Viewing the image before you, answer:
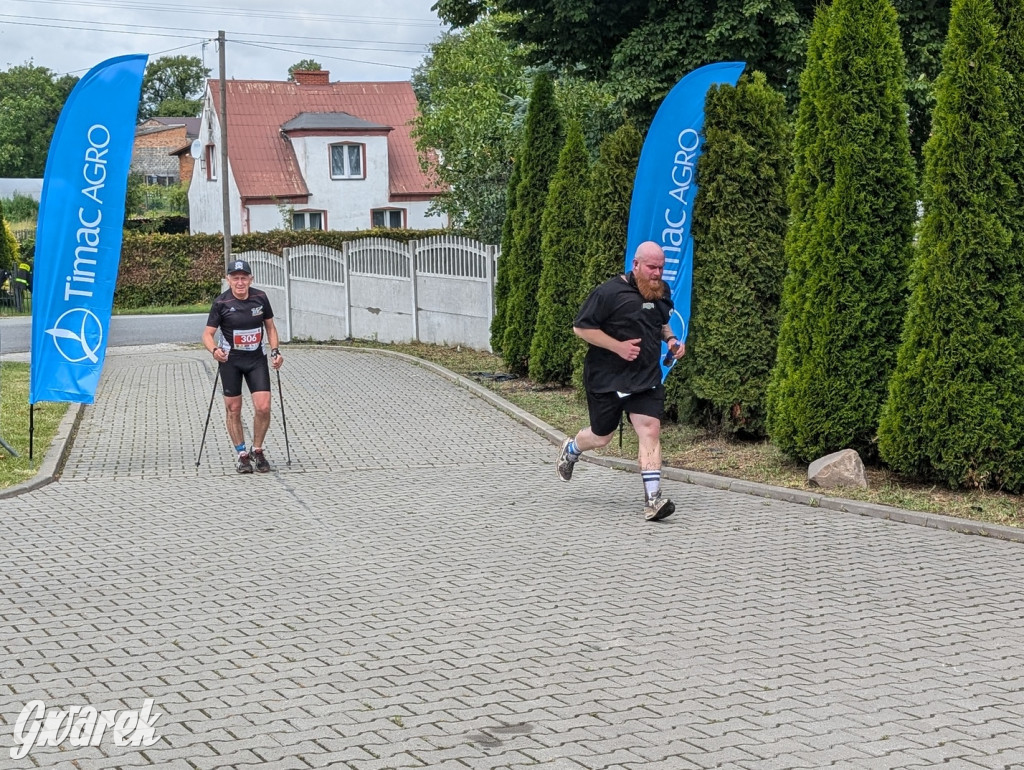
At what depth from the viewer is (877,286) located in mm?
10578

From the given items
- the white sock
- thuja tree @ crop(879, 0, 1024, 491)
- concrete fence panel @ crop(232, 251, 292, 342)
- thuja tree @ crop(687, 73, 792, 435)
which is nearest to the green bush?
concrete fence panel @ crop(232, 251, 292, 342)

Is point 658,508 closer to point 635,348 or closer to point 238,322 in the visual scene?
point 635,348

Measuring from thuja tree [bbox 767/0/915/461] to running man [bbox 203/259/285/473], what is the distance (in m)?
4.58

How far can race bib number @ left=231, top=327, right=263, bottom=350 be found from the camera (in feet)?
39.1

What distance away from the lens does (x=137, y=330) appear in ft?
115

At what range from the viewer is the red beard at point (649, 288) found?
31.9ft

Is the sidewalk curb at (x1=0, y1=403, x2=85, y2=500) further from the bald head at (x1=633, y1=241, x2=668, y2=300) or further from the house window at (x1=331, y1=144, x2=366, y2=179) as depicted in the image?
the house window at (x1=331, y1=144, x2=366, y2=179)

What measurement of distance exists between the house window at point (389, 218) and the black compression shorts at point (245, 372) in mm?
47516

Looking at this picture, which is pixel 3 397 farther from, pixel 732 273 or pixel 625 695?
pixel 625 695

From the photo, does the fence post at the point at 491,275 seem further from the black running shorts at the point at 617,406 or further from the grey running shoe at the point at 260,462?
the black running shorts at the point at 617,406

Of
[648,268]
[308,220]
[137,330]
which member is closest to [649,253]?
[648,268]

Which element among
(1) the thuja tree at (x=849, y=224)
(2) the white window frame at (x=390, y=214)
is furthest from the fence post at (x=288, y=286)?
(2) the white window frame at (x=390, y=214)

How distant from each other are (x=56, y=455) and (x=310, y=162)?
152 ft

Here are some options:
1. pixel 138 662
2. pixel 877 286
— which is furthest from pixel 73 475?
pixel 877 286
